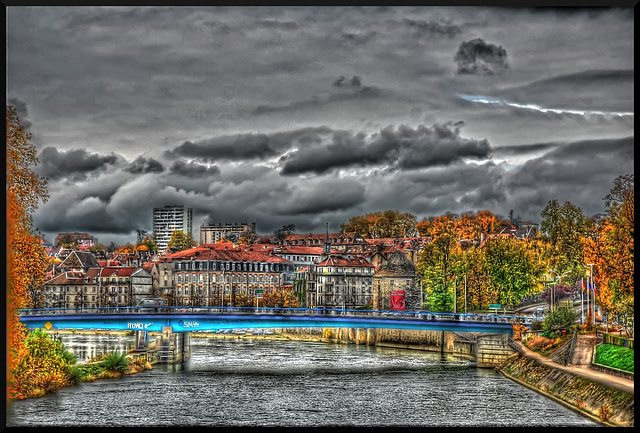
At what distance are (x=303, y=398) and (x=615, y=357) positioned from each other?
14.8 meters

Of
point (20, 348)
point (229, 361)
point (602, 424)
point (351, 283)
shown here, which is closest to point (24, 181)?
point (20, 348)

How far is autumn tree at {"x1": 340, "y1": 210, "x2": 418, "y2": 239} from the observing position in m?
125

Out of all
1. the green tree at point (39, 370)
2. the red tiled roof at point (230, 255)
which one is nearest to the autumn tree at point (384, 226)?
the red tiled roof at point (230, 255)

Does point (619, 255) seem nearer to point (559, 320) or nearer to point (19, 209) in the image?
point (559, 320)

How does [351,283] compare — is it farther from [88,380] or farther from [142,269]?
[88,380]

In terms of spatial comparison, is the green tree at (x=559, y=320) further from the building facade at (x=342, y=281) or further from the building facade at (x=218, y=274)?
the building facade at (x=218, y=274)

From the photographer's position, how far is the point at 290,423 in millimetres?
40250

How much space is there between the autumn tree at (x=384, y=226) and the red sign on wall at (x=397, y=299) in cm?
2572

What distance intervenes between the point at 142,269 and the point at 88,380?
218 ft

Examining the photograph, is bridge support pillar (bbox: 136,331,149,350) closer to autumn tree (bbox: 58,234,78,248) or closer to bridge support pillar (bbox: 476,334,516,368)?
bridge support pillar (bbox: 476,334,516,368)

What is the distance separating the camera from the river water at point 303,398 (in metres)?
40.8

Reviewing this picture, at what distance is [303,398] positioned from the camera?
1848 inches

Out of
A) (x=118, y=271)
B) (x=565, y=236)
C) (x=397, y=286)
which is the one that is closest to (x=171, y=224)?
(x=118, y=271)

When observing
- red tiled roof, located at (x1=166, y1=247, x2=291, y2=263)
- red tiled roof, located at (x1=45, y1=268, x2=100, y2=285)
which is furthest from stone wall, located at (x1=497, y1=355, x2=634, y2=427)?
red tiled roof, located at (x1=45, y1=268, x2=100, y2=285)
